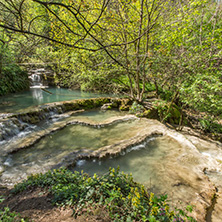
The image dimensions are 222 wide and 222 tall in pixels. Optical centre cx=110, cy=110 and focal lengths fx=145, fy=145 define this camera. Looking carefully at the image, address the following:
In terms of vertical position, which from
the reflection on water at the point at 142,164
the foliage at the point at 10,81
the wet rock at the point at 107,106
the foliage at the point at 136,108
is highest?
the foliage at the point at 10,81

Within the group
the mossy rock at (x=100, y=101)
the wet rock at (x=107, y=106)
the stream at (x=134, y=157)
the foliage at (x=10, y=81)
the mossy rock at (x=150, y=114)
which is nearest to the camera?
the stream at (x=134, y=157)

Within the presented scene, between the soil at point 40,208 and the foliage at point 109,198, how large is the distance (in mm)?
90

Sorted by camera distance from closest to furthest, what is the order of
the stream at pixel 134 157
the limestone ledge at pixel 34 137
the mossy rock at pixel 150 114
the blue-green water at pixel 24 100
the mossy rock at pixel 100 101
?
the stream at pixel 134 157
the limestone ledge at pixel 34 137
the mossy rock at pixel 150 114
the blue-green water at pixel 24 100
the mossy rock at pixel 100 101

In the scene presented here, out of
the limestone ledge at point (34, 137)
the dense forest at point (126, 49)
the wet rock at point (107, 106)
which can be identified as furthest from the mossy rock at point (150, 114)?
the wet rock at point (107, 106)

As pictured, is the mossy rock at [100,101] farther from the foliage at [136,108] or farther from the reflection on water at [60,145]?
the reflection on water at [60,145]

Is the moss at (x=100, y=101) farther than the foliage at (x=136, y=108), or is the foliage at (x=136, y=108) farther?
the moss at (x=100, y=101)

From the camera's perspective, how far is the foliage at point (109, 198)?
6.65ft

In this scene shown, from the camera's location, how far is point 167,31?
7.20 m

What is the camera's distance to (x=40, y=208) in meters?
2.35

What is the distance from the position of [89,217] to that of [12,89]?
16.1 meters

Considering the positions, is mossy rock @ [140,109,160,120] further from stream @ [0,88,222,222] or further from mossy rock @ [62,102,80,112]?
mossy rock @ [62,102,80,112]

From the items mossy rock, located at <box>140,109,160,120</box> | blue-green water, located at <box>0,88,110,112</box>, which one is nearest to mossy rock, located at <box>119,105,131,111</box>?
mossy rock, located at <box>140,109,160,120</box>

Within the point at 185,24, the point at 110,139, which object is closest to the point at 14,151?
the point at 110,139

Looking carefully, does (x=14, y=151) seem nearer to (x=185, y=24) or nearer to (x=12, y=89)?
(x=185, y=24)
